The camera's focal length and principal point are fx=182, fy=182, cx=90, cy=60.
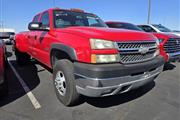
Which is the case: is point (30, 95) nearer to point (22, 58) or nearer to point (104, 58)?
point (104, 58)

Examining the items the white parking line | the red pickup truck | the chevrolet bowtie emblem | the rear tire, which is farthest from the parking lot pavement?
the rear tire

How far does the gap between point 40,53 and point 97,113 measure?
2.33 m

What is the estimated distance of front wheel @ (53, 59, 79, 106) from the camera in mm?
3062

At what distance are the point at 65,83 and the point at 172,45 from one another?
14.4ft

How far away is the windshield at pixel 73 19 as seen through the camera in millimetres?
4209

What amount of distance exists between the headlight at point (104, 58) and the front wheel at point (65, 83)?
0.52 metres

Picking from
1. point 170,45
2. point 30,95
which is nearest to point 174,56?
point 170,45

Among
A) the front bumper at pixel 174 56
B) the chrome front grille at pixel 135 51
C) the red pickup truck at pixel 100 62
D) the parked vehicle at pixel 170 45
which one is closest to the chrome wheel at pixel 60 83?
the red pickup truck at pixel 100 62

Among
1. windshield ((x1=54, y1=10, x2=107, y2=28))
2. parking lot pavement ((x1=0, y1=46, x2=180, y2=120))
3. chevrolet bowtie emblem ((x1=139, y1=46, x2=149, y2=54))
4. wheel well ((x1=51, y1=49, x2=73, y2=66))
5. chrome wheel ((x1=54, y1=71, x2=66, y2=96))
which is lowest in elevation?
parking lot pavement ((x1=0, y1=46, x2=180, y2=120))

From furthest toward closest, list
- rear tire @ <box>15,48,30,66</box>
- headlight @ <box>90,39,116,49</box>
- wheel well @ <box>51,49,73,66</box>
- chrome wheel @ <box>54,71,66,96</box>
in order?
rear tire @ <box>15,48,30,66</box> < wheel well @ <box>51,49,73,66</box> < chrome wheel @ <box>54,71,66,96</box> < headlight @ <box>90,39,116,49</box>

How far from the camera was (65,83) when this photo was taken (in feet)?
10.6

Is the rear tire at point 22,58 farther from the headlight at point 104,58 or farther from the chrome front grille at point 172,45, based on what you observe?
the chrome front grille at point 172,45

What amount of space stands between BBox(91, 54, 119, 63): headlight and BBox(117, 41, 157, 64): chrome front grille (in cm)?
12

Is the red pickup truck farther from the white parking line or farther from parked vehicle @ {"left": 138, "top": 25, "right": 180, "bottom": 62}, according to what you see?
parked vehicle @ {"left": 138, "top": 25, "right": 180, "bottom": 62}
